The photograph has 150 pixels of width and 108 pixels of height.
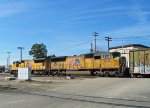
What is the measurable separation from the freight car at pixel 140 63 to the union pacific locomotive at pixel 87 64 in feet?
10.1

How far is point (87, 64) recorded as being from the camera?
50.2 m

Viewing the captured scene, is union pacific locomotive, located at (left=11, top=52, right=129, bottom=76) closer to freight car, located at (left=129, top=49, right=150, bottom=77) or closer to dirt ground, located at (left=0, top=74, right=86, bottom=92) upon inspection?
freight car, located at (left=129, top=49, right=150, bottom=77)

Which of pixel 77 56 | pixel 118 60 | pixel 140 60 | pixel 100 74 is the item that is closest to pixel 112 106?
pixel 140 60

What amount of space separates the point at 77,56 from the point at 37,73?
1450 cm

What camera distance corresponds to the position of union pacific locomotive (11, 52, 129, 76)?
44581mm

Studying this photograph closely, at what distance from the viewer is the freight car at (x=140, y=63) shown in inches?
1545

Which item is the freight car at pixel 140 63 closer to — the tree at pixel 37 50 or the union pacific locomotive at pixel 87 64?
the union pacific locomotive at pixel 87 64

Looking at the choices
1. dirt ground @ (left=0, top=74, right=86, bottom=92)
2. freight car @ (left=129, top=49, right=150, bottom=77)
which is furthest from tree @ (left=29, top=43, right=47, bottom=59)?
dirt ground @ (left=0, top=74, right=86, bottom=92)

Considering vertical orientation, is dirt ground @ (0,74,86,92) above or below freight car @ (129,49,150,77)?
below

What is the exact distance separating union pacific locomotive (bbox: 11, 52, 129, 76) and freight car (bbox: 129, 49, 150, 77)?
3066 millimetres

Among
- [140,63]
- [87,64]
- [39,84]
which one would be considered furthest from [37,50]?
[39,84]

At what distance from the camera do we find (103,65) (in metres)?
46.7

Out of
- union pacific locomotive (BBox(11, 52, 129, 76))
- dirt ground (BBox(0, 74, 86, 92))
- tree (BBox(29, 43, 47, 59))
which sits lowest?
dirt ground (BBox(0, 74, 86, 92))

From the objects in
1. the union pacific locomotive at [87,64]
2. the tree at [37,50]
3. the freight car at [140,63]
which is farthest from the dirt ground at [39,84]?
the tree at [37,50]
